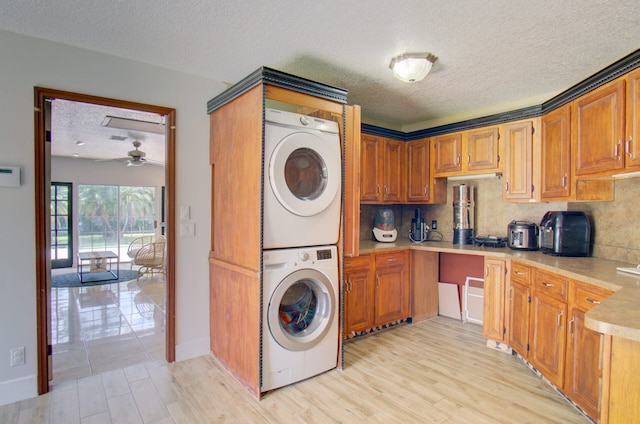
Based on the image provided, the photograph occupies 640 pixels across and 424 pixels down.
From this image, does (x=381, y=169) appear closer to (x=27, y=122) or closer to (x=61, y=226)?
(x=27, y=122)

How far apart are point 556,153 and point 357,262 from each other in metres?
1.96

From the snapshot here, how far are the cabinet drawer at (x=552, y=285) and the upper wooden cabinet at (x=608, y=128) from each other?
78 centimetres

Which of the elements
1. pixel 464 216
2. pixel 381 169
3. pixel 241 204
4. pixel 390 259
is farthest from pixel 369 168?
pixel 241 204

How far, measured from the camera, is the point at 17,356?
237cm

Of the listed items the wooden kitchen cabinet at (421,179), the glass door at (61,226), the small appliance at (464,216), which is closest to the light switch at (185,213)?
the wooden kitchen cabinet at (421,179)

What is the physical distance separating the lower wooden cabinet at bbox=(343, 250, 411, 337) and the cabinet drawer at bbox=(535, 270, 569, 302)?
1377mm

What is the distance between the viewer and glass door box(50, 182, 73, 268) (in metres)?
7.49

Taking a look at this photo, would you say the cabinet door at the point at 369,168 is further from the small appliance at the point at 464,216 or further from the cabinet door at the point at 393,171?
the small appliance at the point at 464,216

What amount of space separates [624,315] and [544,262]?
5.16 feet

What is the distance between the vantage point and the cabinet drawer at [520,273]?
2889mm

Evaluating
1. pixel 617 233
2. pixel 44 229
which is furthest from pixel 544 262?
pixel 44 229

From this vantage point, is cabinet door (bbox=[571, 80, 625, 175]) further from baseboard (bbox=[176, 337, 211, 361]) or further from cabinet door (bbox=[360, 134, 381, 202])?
baseboard (bbox=[176, 337, 211, 361])

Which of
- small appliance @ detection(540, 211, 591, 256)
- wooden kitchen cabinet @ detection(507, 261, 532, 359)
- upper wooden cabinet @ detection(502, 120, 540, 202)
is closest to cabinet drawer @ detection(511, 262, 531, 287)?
wooden kitchen cabinet @ detection(507, 261, 532, 359)

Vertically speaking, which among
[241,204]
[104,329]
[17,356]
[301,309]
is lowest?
[104,329]
